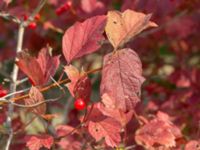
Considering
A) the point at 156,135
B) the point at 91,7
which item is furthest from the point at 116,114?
the point at 91,7

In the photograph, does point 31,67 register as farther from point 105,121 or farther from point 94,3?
point 94,3

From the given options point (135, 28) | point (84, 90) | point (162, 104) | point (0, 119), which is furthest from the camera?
point (162, 104)

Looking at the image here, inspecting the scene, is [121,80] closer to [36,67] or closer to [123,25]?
[123,25]

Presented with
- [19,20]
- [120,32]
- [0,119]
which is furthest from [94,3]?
[120,32]

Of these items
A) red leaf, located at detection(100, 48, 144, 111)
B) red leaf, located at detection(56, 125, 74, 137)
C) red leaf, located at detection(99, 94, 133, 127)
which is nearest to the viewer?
red leaf, located at detection(100, 48, 144, 111)

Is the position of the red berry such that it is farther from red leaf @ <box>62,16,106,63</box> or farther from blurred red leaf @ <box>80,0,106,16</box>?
blurred red leaf @ <box>80,0,106,16</box>

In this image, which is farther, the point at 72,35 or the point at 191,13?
the point at 191,13

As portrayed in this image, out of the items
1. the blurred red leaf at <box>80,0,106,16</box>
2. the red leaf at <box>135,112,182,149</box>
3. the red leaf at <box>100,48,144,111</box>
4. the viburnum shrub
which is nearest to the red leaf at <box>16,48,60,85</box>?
the viburnum shrub
